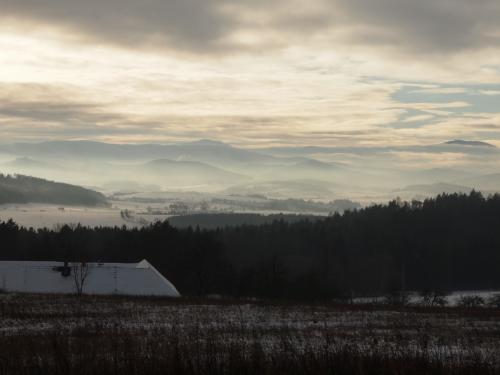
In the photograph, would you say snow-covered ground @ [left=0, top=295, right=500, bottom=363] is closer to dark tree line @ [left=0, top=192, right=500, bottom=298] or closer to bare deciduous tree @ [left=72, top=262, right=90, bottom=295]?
bare deciduous tree @ [left=72, top=262, right=90, bottom=295]

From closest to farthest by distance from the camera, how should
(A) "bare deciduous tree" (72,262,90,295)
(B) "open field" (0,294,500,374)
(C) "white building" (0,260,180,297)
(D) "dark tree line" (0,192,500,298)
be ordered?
1. (B) "open field" (0,294,500,374)
2. (A) "bare deciduous tree" (72,262,90,295)
3. (C) "white building" (0,260,180,297)
4. (D) "dark tree line" (0,192,500,298)

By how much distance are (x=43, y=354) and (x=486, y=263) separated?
368 feet

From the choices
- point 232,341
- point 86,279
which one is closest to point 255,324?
point 232,341

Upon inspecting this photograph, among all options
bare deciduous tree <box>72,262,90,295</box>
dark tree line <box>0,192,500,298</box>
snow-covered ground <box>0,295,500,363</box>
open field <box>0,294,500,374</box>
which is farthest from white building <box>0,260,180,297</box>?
snow-covered ground <box>0,295,500,363</box>

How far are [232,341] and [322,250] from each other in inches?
4272

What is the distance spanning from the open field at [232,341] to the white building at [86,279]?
24.6 meters

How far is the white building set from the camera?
65.6 meters

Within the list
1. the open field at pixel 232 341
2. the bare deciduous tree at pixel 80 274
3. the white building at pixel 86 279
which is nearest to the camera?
the open field at pixel 232 341

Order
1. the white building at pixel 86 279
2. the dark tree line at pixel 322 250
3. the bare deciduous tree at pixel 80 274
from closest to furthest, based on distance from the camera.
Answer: the bare deciduous tree at pixel 80 274
the white building at pixel 86 279
the dark tree line at pixel 322 250

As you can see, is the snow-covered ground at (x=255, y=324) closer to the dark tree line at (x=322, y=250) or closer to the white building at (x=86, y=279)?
the white building at (x=86, y=279)

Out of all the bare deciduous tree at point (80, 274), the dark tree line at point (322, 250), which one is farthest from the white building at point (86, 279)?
the dark tree line at point (322, 250)

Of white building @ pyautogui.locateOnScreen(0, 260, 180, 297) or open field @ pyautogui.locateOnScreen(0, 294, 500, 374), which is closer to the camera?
open field @ pyautogui.locateOnScreen(0, 294, 500, 374)

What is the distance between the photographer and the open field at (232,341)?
12180 millimetres

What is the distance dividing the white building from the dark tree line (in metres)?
14.3
